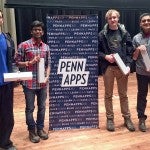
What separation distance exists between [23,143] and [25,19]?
12.7 ft

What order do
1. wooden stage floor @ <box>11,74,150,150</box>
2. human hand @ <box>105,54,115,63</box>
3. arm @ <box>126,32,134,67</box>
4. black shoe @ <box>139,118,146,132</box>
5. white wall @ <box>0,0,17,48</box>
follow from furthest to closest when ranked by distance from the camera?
white wall @ <box>0,0,17,48</box>
black shoe @ <box>139,118,146,132</box>
arm @ <box>126,32,134,67</box>
human hand @ <box>105,54,115,63</box>
wooden stage floor @ <box>11,74,150,150</box>

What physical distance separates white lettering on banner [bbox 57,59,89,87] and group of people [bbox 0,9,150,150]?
0.76ft

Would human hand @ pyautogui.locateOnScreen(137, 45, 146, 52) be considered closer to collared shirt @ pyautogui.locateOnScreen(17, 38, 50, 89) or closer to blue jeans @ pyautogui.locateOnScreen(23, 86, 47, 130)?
collared shirt @ pyautogui.locateOnScreen(17, 38, 50, 89)

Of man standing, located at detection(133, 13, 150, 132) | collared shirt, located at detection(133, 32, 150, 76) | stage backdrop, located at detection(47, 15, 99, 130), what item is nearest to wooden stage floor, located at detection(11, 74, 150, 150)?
stage backdrop, located at detection(47, 15, 99, 130)

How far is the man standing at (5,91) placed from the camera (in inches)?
115

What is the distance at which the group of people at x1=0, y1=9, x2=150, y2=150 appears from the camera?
10.2 ft

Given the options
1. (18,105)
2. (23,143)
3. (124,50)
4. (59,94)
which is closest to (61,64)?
(59,94)

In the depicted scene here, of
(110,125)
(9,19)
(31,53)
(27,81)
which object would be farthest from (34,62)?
(9,19)

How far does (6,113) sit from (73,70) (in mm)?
991

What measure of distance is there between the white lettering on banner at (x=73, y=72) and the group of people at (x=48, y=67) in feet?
0.76

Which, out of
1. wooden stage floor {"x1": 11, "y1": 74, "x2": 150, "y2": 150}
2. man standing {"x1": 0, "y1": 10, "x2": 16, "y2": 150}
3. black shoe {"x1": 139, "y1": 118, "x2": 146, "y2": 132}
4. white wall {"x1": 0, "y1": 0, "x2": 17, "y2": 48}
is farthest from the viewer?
white wall {"x1": 0, "y1": 0, "x2": 17, "y2": 48}

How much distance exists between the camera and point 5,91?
9.88 feet

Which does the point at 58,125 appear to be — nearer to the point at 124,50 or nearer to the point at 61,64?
the point at 61,64

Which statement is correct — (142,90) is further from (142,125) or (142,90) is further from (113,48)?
(113,48)
